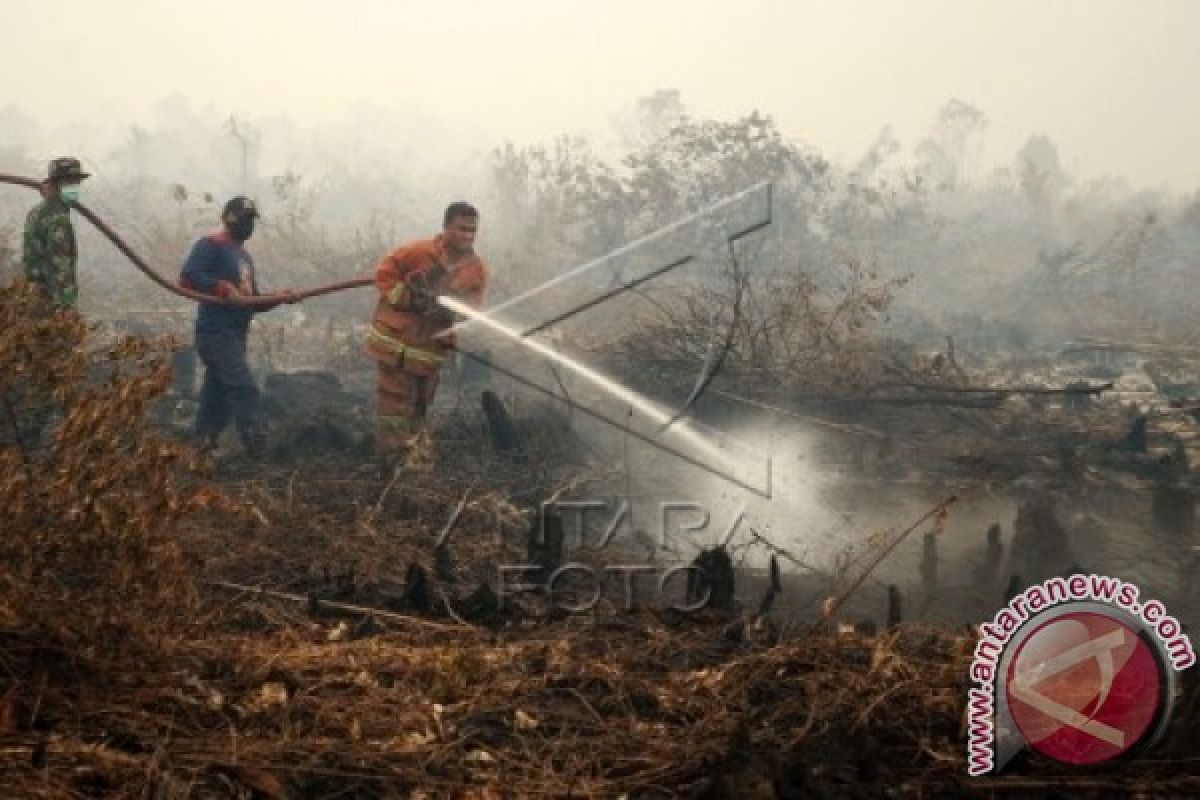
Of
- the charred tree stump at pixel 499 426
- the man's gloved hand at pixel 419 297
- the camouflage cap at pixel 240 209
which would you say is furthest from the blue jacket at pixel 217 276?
the charred tree stump at pixel 499 426

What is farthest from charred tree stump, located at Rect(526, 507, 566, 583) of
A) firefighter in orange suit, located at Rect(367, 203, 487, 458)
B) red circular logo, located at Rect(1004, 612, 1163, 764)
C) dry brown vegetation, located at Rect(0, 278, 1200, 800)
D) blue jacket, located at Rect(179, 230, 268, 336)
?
blue jacket, located at Rect(179, 230, 268, 336)

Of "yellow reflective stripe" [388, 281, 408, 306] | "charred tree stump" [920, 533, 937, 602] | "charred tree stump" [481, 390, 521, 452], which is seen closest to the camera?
"charred tree stump" [920, 533, 937, 602]

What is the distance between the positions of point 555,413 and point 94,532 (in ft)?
16.6

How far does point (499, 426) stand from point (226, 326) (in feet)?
6.81

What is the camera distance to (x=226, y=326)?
7.23m

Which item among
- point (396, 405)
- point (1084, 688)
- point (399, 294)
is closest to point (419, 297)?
point (399, 294)

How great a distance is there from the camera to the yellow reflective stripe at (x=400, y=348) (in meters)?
6.96

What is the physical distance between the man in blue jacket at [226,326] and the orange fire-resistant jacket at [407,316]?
671mm

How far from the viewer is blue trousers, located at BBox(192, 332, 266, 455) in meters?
7.18

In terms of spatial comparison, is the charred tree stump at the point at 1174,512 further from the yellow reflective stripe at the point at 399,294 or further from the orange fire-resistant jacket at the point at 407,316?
the yellow reflective stripe at the point at 399,294

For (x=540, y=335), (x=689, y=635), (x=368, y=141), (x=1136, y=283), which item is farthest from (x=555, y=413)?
(x=368, y=141)

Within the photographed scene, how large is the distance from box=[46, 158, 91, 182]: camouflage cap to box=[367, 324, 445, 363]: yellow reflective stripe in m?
2.16

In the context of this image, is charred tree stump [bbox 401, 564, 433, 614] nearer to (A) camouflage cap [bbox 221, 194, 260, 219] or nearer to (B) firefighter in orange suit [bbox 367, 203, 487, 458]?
(B) firefighter in orange suit [bbox 367, 203, 487, 458]

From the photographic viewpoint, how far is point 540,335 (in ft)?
36.6
